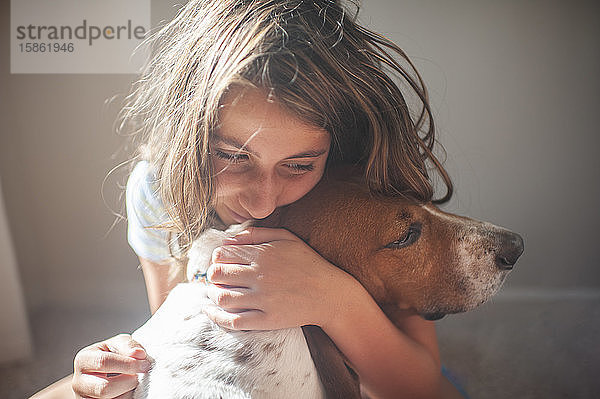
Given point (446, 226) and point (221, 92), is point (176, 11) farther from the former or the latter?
point (446, 226)

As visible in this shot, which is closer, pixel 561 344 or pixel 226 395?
pixel 226 395

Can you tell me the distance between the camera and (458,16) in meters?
0.59

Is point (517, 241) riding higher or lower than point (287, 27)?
lower

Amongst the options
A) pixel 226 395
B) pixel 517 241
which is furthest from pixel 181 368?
pixel 517 241

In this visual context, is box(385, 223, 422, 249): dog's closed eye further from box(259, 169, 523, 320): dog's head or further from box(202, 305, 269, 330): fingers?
box(202, 305, 269, 330): fingers

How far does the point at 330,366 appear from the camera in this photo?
0.51 meters

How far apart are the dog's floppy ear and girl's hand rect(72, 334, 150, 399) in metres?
0.15

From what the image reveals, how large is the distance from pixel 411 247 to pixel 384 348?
0.12 metres

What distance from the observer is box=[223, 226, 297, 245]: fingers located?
51cm

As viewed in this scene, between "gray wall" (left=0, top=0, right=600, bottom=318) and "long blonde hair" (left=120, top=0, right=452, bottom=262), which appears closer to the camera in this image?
"long blonde hair" (left=120, top=0, right=452, bottom=262)

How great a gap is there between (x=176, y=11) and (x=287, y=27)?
18 cm

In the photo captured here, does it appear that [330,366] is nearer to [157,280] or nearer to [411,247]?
[411,247]

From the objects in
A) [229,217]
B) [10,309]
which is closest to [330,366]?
[229,217]

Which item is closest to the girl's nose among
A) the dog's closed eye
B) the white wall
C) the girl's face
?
the girl's face
